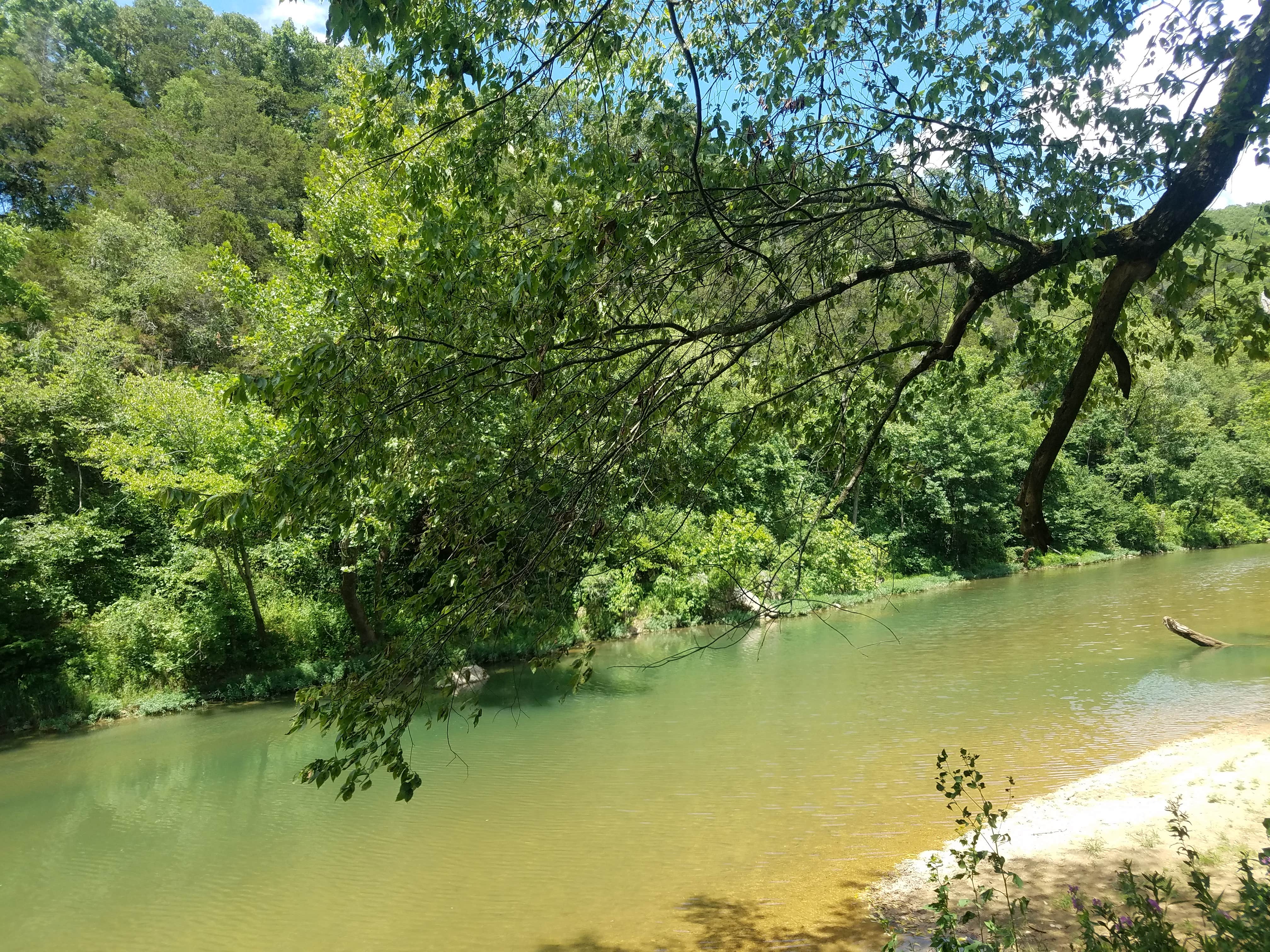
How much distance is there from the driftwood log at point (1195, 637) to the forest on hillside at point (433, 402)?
5.07m

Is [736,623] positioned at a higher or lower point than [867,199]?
lower

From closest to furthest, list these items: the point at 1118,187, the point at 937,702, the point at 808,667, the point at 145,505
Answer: the point at 1118,187 → the point at 937,702 → the point at 808,667 → the point at 145,505

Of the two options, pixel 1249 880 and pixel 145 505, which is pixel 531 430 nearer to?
pixel 1249 880

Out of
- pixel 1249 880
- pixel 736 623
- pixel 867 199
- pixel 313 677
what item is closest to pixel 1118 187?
pixel 867 199

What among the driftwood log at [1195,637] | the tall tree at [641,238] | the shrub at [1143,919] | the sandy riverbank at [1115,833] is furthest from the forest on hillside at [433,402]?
the driftwood log at [1195,637]

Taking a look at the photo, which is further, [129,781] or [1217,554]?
[1217,554]

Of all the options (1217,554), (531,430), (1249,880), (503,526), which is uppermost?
(531,430)

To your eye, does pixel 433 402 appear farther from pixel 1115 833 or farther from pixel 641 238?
pixel 1115 833

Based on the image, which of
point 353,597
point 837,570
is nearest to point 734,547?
point 837,570

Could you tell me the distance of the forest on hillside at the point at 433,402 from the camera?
307 centimetres

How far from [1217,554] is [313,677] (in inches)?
1295

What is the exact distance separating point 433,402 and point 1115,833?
6718 millimetres

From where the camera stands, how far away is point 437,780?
9781mm

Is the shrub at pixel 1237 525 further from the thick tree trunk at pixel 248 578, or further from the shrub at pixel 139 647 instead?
the shrub at pixel 139 647
